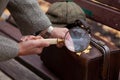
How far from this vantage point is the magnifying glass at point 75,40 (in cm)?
192

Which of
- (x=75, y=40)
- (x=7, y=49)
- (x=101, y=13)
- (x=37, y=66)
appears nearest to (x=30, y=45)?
(x=7, y=49)

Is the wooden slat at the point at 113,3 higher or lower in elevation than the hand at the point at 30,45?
lower

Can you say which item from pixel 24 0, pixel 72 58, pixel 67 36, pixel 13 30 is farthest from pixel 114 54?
pixel 13 30

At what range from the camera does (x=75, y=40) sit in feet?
6.34

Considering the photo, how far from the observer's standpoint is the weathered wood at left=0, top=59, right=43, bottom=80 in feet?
8.36

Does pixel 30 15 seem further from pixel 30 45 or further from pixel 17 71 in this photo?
pixel 17 71

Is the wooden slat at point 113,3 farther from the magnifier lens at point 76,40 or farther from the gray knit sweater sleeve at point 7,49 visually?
the gray knit sweater sleeve at point 7,49

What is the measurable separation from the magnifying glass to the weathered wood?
2.21ft

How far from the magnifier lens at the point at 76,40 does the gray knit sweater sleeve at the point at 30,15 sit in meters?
0.25

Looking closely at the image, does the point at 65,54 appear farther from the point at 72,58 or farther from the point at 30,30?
the point at 30,30

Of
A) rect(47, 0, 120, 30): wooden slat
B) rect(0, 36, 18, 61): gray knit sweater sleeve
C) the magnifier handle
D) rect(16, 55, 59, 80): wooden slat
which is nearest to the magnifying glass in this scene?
the magnifier handle

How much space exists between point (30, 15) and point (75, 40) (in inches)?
15.0

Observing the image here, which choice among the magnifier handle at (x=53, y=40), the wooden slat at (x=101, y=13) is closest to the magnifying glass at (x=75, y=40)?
the magnifier handle at (x=53, y=40)

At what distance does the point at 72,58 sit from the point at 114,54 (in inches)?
10.4
